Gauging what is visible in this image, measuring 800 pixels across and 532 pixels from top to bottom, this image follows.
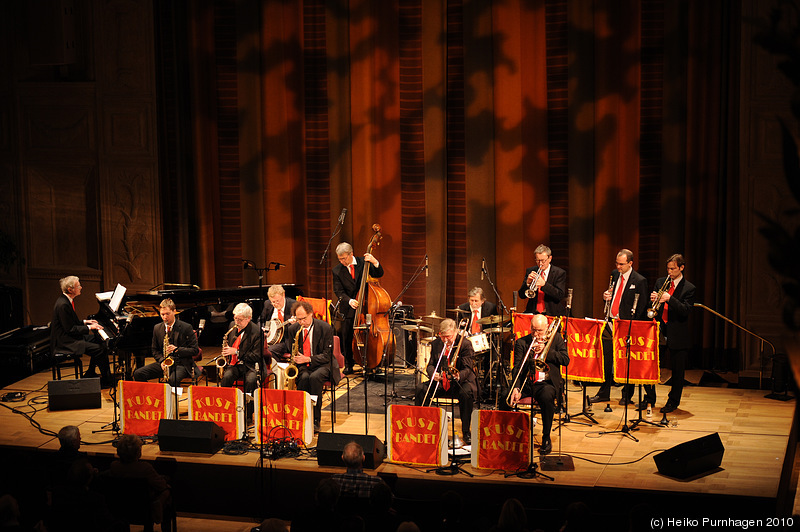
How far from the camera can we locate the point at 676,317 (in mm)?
7594

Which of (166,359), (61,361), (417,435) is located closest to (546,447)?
(417,435)

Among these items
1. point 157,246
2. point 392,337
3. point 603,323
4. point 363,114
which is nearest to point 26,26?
point 157,246

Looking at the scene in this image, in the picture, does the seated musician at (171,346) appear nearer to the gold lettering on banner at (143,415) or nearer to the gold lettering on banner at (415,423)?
the gold lettering on banner at (143,415)

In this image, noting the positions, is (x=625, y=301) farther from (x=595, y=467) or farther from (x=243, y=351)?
(x=243, y=351)

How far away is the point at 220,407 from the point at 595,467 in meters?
3.16

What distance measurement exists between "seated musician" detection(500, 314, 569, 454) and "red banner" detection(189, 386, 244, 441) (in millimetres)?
2282

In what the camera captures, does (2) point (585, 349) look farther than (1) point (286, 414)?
Yes

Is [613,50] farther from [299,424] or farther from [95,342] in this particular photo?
[95,342]

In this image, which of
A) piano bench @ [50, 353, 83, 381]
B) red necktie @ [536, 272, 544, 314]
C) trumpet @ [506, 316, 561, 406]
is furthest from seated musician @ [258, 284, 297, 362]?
A: red necktie @ [536, 272, 544, 314]

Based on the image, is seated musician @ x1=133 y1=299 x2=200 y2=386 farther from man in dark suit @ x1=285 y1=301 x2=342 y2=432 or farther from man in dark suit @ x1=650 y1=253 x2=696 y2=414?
man in dark suit @ x1=650 y1=253 x2=696 y2=414

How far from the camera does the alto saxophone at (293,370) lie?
296 inches

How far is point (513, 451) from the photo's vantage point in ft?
20.9

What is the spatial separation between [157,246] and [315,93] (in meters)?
2.83

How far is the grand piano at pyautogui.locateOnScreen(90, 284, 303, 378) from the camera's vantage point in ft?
27.3
